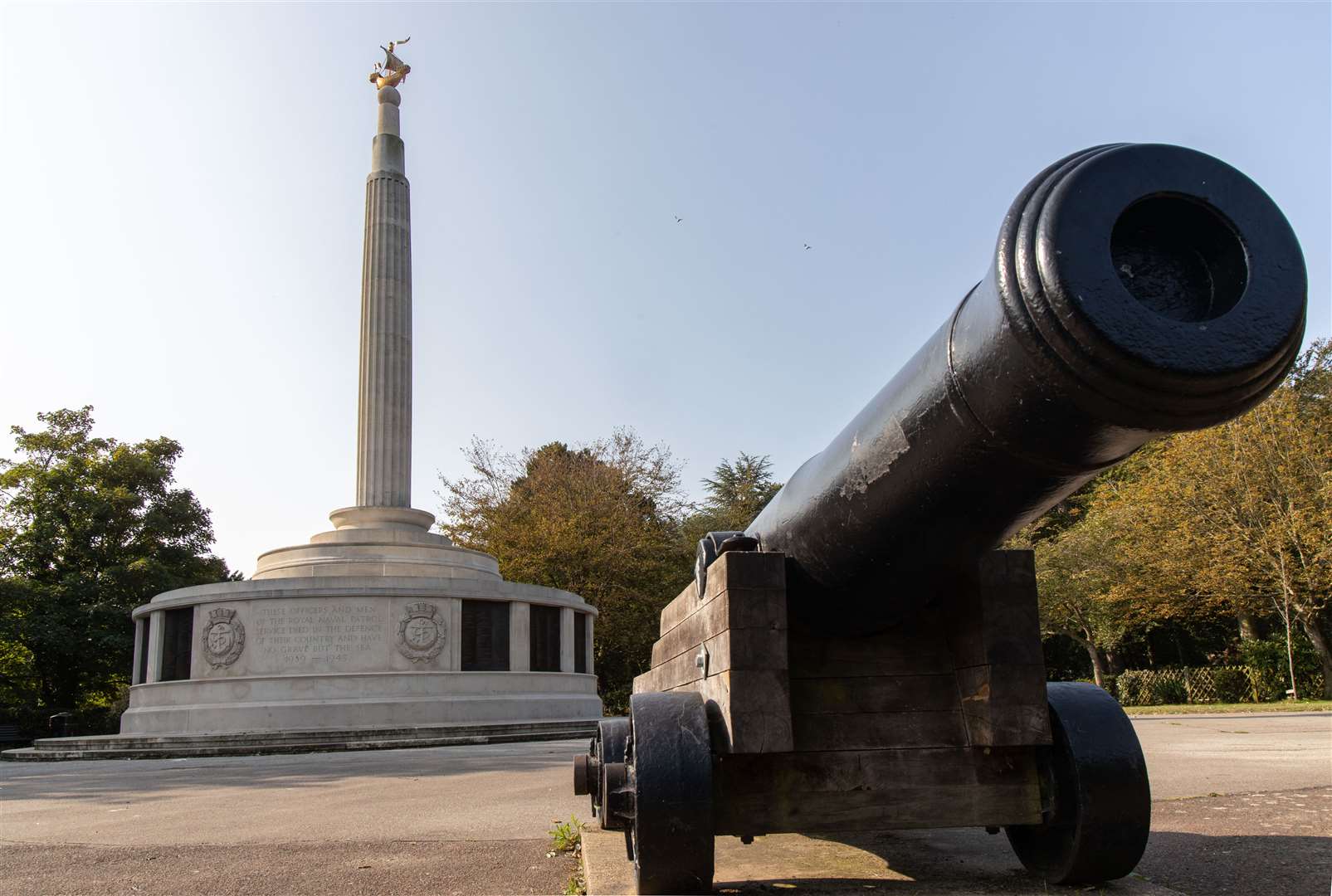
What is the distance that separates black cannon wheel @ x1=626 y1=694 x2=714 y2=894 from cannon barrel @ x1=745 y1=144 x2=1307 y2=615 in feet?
4.38

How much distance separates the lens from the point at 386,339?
22594 mm

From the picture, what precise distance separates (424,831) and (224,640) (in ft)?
47.8

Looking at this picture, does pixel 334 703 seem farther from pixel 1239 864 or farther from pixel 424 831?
pixel 1239 864

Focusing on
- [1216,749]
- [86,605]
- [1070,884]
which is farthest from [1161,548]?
[86,605]

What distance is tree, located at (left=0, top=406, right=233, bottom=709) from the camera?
1090 inches

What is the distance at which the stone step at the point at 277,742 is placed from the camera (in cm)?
1564

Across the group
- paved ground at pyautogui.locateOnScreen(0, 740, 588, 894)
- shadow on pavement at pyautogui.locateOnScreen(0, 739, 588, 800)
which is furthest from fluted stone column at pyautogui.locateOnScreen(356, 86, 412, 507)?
paved ground at pyautogui.locateOnScreen(0, 740, 588, 894)

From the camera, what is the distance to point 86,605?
28.2 m

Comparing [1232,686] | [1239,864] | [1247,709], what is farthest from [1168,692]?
[1239,864]

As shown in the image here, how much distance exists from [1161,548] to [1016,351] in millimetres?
28313

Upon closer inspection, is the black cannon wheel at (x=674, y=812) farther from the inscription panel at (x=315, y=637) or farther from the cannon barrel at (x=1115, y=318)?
the inscription panel at (x=315, y=637)

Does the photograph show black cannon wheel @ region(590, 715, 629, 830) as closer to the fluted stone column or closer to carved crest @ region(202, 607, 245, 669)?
carved crest @ region(202, 607, 245, 669)

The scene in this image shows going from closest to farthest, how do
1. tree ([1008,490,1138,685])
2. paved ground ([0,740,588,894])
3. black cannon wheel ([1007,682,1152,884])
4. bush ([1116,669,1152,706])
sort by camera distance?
black cannon wheel ([1007,682,1152,884]) < paved ground ([0,740,588,894]) < bush ([1116,669,1152,706]) < tree ([1008,490,1138,685])

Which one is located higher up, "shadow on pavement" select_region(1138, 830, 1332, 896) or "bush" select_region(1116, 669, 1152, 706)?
"shadow on pavement" select_region(1138, 830, 1332, 896)
